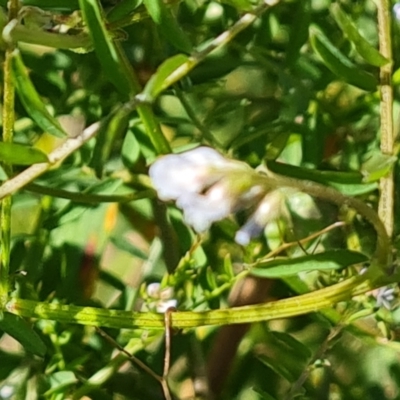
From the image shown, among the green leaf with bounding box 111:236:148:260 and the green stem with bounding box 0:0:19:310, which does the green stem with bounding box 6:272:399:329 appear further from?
the green leaf with bounding box 111:236:148:260

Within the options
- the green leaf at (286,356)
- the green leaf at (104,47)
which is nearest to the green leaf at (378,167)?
the green leaf at (104,47)

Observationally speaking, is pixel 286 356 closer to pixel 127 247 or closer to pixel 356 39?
pixel 127 247

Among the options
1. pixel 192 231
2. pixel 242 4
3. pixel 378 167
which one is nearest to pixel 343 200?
pixel 378 167

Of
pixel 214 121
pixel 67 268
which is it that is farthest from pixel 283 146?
pixel 67 268

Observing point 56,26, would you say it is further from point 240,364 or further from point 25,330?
point 240,364

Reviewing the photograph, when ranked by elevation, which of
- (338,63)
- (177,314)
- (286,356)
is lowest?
(286,356)

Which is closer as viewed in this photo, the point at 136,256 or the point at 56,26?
the point at 56,26

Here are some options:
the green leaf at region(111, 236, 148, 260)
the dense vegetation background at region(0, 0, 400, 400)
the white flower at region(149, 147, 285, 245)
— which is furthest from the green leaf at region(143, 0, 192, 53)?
the green leaf at region(111, 236, 148, 260)
